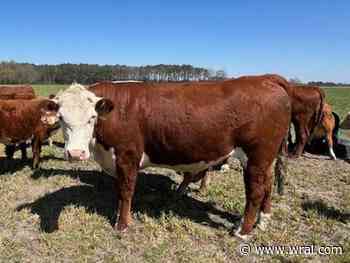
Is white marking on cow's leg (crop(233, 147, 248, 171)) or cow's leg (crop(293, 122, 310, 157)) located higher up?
white marking on cow's leg (crop(233, 147, 248, 171))

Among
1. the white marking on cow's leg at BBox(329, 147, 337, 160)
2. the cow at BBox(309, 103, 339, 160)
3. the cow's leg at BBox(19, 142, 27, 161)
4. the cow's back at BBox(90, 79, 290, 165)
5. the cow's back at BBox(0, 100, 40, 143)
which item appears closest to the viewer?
the cow's back at BBox(90, 79, 290, 165)

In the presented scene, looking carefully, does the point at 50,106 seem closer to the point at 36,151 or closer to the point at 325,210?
the point at 36,151

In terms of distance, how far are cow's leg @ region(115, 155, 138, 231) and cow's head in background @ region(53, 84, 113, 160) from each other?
0.68m

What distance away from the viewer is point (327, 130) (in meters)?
9.32

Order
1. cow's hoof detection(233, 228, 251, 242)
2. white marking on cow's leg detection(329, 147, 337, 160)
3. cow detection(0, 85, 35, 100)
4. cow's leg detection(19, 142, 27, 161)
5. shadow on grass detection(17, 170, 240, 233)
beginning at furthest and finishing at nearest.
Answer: cow detection(0, 85, 35, 100)
white marking on cow's leg detection(329, 147, 337, 160)
cow's leg detection(19, 142, 27, 161)
shadow on grass detection(17, 170, 240, 233)
cow's hoof detection(233, 228, 251, 242)

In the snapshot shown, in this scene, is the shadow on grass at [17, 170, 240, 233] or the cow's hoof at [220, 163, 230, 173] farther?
the cow's hoof at [220, 163, 230, 173]

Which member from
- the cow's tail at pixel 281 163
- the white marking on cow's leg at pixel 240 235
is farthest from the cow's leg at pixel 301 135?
the white marking on cow's leg at pixel 240 235

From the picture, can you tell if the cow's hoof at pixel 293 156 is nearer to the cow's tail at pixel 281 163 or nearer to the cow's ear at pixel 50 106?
the cow's tail at pixel 281 163

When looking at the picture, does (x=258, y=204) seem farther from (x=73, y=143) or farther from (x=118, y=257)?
(x=73, y=143)

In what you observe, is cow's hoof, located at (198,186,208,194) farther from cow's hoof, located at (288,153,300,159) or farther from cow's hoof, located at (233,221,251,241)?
cow's hoof, located at (288,153,300,159)

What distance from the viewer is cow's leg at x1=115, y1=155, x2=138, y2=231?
459 cm

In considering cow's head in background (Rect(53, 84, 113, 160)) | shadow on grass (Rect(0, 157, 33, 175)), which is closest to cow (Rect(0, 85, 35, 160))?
shadow on grass (Rect(0, 157, 33, 175))

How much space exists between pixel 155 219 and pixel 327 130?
6146mm

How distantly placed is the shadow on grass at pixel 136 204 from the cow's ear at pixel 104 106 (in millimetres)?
1611
